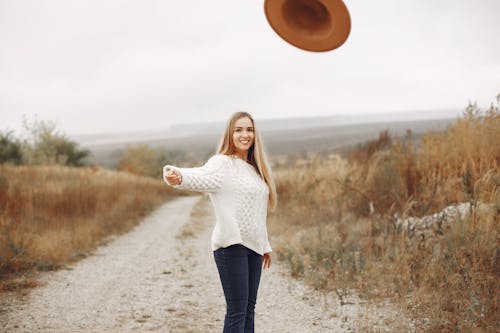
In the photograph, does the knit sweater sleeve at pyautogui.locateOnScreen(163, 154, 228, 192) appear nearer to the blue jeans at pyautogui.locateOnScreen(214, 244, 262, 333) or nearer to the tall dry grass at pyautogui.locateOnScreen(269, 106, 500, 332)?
the blue jeans at pyautogui.locateOnScreen(214, 244, 262, 333)

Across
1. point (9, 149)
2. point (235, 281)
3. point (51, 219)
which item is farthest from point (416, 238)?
point (9, 149)

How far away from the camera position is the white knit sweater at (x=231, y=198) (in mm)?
2740

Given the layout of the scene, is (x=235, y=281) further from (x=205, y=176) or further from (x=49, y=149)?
(x=49, y=149)

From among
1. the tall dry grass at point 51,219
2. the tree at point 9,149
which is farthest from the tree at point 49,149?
the tall dry grass at point 51,219

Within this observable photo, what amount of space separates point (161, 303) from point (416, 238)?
333 cm

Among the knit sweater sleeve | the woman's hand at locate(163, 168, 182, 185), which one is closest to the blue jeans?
the knit sweater sleeve

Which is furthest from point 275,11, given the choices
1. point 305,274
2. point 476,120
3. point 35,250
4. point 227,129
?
point 35,250

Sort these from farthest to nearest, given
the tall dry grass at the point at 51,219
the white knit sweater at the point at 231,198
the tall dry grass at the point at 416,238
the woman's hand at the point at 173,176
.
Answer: the tall dry grass at the point at 51,219, the tall dry grass at the point at 416,238, the white knit sweater at the point at 231,198, the woman's hand at the point at 173,176

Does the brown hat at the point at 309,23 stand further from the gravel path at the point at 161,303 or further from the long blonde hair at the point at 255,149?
the gravel path at the point at 161,303

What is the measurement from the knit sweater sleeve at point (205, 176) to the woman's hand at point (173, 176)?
15mm

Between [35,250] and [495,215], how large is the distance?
22.4ft

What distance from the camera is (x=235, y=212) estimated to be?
2.81 m

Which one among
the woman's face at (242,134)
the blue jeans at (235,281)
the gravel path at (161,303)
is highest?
the woman's face at (242,134)

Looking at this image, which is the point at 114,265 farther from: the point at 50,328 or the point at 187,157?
the point at 187,157
